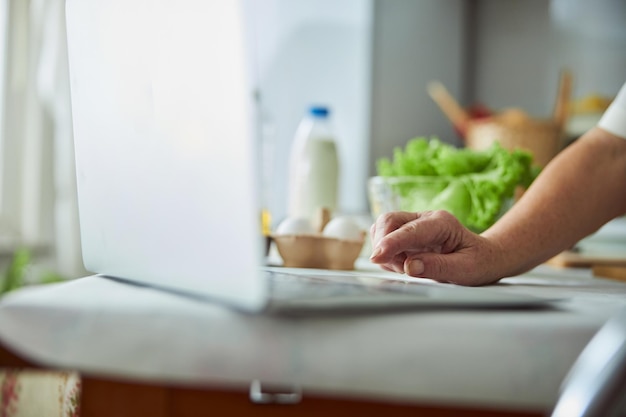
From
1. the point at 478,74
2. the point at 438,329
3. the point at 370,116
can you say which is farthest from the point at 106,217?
the point at 478,74

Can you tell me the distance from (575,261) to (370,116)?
1763 mm

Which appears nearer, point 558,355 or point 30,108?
point 558,355

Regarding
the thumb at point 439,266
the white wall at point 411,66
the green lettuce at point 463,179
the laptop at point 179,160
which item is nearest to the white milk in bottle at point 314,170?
the green lettuce at point 463,179

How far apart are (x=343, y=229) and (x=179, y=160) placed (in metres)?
0.61

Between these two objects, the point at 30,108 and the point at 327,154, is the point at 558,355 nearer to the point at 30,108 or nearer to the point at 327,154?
the point at 327,154

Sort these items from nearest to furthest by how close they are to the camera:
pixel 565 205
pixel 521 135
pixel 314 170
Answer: pixel 565 205 → pixel 314 170 → pixel 521 135

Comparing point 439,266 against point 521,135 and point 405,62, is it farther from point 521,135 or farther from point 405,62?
point 405,62

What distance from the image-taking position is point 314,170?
1.38 metres

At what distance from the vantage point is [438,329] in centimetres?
43

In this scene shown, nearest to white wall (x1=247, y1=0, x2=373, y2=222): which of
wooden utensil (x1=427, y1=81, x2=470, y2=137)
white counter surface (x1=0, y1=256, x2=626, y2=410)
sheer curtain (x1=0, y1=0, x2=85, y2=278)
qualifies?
wooden utensil (x1=427, y1=81, x2=470, y2=137)

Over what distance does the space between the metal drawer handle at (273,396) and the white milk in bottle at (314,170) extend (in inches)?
36.1

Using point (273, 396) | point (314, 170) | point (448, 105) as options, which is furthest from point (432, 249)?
point (448, 105)

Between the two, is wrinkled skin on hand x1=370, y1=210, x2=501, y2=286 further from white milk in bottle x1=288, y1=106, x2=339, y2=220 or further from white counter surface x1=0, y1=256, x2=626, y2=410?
white milk in bottle x1=288, y1=106, x2=339, y2=220

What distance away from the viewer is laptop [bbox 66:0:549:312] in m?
0.40
